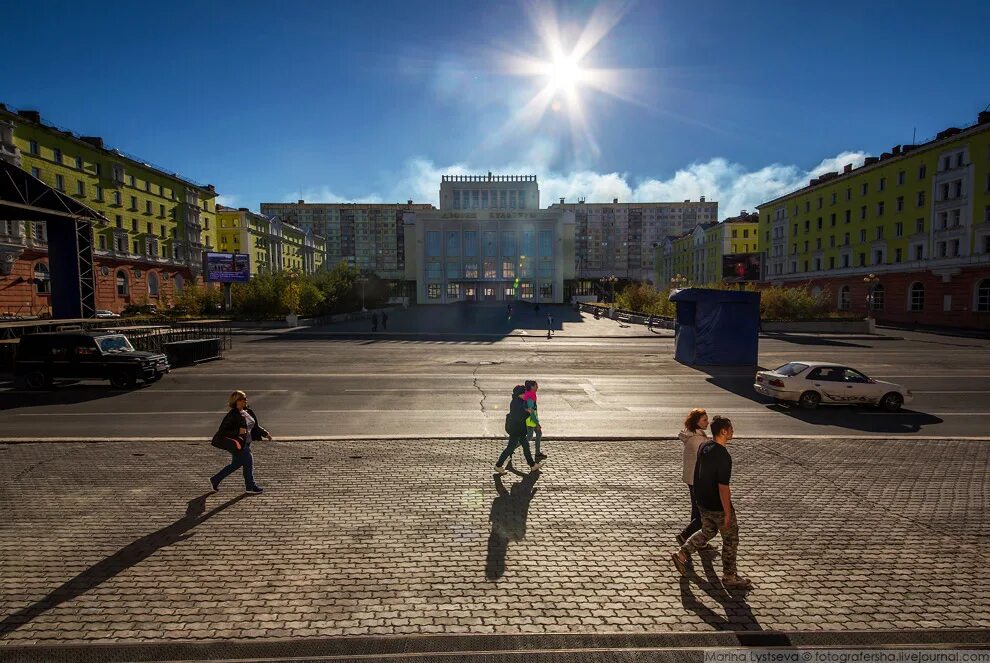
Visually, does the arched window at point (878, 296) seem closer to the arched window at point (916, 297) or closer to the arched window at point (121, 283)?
the arched window at point (916, 297)

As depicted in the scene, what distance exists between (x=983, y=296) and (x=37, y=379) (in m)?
62.7

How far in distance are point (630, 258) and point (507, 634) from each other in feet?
A: 469

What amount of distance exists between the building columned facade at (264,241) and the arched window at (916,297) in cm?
7548

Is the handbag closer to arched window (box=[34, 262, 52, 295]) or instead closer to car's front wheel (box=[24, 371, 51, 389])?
car's front wheel (box=[24, 371, 51, 389])

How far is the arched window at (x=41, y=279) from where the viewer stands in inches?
1604

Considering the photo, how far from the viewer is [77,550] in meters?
5.54

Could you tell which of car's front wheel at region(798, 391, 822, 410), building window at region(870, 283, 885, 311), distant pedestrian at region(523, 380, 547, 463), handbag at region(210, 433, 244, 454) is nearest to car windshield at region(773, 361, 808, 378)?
car's front wheel at region(798, 391, 822, 410)

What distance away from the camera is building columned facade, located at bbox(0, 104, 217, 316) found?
39.3 m

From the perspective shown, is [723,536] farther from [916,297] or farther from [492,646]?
[916,297]

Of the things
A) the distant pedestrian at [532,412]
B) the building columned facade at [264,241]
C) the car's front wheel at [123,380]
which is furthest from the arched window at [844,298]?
the building columned facade at [264,241]

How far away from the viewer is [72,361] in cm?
1538

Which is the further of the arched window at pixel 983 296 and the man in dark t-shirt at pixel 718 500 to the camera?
the arched window at pixel 983 296

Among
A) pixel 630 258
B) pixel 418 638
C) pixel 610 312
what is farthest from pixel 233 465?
pixel 630 258

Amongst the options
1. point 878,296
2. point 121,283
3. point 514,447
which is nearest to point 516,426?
point 514,447
